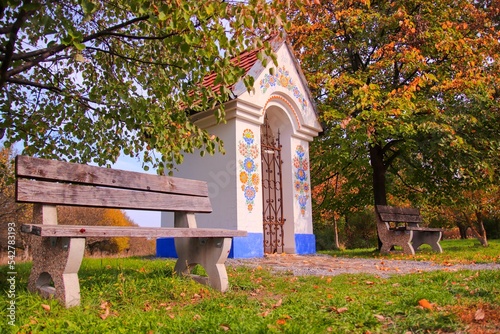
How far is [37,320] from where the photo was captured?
3.01 metres

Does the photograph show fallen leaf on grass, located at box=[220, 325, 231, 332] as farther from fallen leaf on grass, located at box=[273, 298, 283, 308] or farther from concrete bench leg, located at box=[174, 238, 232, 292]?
concrete bench leg, located at box=[174, 238, 232, 292]

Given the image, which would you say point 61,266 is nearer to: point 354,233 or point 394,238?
point 394,238

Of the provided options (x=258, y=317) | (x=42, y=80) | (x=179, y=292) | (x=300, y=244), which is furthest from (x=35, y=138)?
(x=300, y=244)

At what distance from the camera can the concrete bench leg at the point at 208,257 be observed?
176 inches

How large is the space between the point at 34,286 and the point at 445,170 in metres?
10.4

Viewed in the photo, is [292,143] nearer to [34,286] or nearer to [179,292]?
[179,292]

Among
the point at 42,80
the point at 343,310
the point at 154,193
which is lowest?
the point at 343,310

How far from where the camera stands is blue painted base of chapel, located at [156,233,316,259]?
857 centimetres

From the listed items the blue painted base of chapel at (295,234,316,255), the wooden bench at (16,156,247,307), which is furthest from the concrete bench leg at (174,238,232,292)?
the blue painted base of chapel at (295,234,316,255)

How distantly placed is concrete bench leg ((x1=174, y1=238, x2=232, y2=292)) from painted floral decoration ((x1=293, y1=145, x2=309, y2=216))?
5904mm

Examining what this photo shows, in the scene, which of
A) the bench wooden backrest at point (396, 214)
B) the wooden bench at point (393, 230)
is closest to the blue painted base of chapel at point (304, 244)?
the wooden bench at point (393, 230)

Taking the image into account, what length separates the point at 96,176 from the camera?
4035mm

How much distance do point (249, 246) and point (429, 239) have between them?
549 centimetres

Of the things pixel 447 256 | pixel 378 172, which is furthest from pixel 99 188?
pixel 378 172
